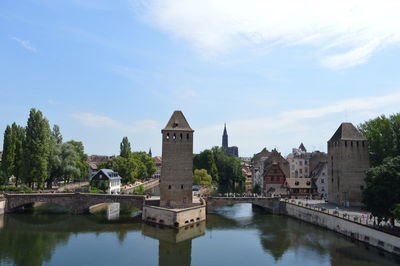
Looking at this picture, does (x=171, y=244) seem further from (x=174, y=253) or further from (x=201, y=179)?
(x=201, y=179)

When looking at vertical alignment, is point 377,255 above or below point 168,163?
below

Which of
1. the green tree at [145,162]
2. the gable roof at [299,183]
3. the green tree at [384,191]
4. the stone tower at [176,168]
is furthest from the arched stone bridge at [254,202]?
the green tree at [145,162]

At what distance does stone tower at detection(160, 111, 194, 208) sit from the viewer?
44.7 m

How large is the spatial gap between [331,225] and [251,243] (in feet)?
33.5

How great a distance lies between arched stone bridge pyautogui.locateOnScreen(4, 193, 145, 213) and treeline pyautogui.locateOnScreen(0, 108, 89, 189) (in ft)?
19.3

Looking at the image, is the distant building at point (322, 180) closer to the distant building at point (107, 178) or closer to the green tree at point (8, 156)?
the distant building at point (107, 178)

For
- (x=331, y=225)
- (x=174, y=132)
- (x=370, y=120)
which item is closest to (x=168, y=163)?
(x=174, y=132)

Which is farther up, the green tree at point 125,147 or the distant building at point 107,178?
the green tree at point 125,147

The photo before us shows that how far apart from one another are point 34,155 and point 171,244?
99.3 feet

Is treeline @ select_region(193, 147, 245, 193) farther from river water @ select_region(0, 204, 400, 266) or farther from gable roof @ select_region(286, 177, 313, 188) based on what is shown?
river water @ select_region(0, 204, 400, 266)

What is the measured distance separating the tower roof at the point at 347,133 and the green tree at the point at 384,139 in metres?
5.75

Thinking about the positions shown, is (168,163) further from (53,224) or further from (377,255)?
(377,255)

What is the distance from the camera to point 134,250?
31.2 metres

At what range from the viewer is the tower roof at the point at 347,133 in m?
47.5
